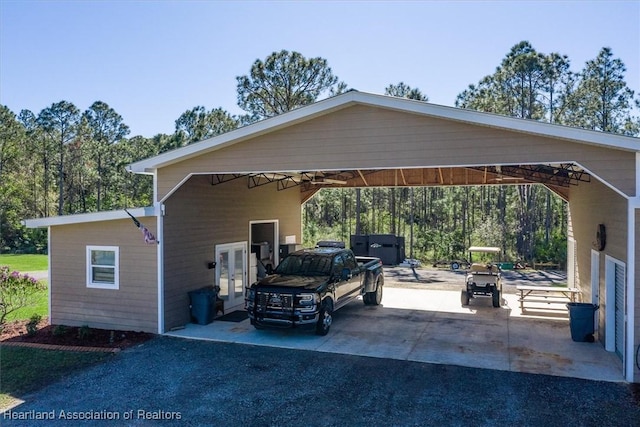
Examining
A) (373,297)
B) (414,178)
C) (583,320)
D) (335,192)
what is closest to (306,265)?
(373,297)

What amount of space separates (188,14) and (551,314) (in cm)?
1249

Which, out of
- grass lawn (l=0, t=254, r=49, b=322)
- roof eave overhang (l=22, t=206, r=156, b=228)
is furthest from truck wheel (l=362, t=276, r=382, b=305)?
grass lawn (l=0, t=254, r=49, b=322)

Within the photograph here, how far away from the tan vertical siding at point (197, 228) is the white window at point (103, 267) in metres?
1.29

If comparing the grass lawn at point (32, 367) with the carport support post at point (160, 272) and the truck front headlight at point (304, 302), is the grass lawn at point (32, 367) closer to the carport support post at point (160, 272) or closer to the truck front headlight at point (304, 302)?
the carport support post at point (160, 272)

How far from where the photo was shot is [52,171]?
1496 inches

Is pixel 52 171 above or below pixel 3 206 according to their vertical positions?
above

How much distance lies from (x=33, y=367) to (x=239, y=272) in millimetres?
6063

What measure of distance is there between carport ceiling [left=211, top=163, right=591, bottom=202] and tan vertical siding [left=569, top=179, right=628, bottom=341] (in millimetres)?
833

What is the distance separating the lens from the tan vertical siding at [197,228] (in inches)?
398

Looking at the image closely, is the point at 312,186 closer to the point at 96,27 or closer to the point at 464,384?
the point at 96,27

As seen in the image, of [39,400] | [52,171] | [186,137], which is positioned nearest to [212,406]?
[39,400]

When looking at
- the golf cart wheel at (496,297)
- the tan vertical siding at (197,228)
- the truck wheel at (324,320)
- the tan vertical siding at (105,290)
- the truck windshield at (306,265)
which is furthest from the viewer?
the golf cart wheel at (496,297)

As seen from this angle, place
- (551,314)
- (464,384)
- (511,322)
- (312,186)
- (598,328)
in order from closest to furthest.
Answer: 1. (464,384)
2. (598,328)
3. (511,322)
4. (551,314)
5. (312,186)

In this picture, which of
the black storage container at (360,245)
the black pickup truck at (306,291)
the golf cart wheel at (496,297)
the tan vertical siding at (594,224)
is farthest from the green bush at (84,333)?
the black storage container at (360,245)
